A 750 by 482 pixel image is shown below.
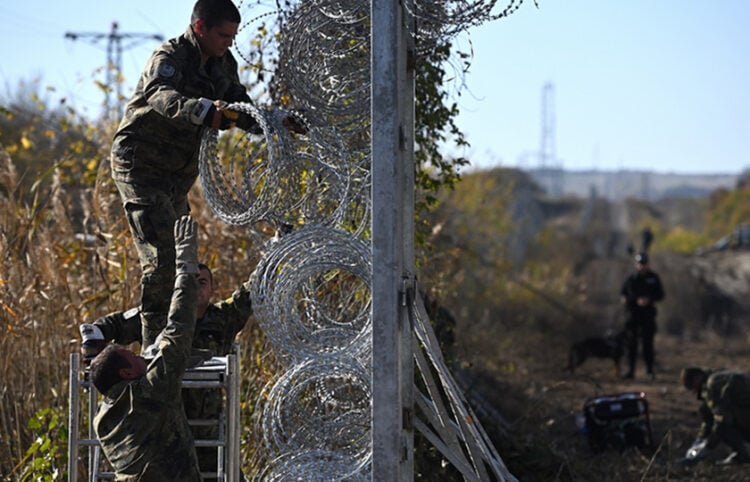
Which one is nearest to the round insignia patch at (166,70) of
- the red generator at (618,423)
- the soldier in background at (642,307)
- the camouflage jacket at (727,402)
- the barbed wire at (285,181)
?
the barbed wire at (285,181)

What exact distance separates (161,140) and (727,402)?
6.42 m

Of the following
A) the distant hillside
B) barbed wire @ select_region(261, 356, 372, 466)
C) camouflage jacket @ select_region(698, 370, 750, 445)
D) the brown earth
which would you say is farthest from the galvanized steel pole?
the distant hillside

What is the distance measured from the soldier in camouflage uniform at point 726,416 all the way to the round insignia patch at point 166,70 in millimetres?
6342

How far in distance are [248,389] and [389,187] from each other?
294cm

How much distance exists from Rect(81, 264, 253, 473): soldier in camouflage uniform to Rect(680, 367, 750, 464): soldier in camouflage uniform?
5378mm

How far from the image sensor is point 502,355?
58.8ft

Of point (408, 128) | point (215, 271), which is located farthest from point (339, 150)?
point (215, 271)

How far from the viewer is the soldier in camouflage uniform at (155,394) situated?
17.9ft

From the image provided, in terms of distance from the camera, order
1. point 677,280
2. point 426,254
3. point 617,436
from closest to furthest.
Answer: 1. point 426,254
2. point 617,436
3. point 677,280

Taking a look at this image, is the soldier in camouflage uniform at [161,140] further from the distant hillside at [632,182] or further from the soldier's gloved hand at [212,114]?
the distant hillside at [632,182]

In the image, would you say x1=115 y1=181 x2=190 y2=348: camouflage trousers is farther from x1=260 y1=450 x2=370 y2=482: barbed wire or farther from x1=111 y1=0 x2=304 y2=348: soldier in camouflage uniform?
x1=260 y1=450 x2=370 y2=482: barbed wire

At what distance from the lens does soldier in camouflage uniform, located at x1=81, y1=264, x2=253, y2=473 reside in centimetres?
634

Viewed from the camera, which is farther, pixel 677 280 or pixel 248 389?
pixel 677 280

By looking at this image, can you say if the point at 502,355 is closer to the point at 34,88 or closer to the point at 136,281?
the point at 34,88
